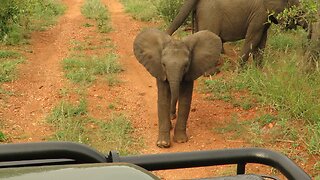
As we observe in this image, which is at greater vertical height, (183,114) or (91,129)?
(183,114)

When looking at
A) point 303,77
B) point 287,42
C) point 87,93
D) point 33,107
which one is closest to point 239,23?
point 287,42

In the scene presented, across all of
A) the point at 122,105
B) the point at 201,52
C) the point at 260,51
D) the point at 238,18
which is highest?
the point at 201,52

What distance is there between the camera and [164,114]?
547 centimetres

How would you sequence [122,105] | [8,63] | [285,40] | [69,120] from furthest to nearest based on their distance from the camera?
[285,40] < [8,63] < [122,105] < [69,120]

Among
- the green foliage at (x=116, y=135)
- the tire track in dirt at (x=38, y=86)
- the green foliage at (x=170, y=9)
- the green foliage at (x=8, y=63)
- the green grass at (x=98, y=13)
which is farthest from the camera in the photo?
the green grass at (x=98, y=13)

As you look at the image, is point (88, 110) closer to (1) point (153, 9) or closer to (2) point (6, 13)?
(2) point (6, 13)

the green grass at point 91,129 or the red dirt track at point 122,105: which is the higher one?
the green grass at point 91,129

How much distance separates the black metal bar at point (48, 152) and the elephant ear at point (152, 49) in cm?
408

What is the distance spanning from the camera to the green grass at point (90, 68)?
7.50m

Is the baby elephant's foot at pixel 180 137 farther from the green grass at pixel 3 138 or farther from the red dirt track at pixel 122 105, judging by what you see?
the green grass at pixel 3 138

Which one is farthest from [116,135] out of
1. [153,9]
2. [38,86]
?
[153,9]

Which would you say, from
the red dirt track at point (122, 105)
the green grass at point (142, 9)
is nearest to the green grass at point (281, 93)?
the red dirt track at point (122, 105)

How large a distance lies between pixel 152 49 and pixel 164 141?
1.02m

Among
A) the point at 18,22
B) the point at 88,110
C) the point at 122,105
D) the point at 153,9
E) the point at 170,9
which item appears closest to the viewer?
the point at 88,110
